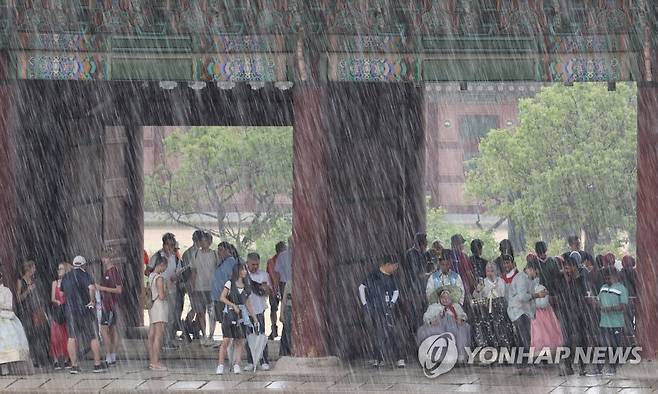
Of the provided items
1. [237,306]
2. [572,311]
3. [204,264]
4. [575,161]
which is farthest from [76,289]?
[575,161]

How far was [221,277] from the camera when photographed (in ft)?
53.3

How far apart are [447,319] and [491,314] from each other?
0.57 metres

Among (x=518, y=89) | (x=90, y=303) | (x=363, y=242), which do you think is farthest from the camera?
(x=518, y=89)

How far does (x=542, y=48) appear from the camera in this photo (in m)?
16.8

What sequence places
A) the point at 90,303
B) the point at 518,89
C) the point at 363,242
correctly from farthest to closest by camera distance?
the point at 518,89, the point at 363,242, the point at 90,303

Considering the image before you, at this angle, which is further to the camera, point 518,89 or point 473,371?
→ point 518,89

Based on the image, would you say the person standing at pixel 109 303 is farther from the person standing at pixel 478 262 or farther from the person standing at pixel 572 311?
the person standing at pixel 572 311

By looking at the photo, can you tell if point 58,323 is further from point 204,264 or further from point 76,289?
point 204,264

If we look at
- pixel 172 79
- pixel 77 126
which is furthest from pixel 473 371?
pixel 77 126

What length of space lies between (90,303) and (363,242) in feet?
12.3

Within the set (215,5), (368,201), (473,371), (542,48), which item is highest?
(215,5)

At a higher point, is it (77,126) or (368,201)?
(77,126)

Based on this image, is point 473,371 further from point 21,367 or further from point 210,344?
point 21,367

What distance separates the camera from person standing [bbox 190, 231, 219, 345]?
722 inches
